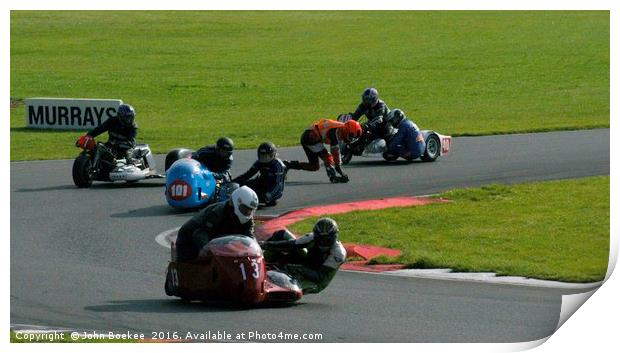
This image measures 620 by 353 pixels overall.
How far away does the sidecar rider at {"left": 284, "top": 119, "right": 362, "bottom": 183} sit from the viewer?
2375 centimetres

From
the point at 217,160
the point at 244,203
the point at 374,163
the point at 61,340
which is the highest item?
the point at 244,203

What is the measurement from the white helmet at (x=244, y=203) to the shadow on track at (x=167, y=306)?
1022 millimetres

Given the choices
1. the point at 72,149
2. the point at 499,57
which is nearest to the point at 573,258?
the point at 72,149

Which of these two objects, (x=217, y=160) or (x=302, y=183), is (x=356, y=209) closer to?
(x=217, y=160)

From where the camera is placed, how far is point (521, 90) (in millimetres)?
46125

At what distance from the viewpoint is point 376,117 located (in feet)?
88.6

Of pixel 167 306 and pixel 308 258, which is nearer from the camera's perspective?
pixel 167 306

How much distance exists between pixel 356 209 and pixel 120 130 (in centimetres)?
555

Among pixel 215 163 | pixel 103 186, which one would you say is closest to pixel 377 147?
pixel 103 186

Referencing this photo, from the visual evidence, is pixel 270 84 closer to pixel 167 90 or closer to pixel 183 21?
pixel 167 90

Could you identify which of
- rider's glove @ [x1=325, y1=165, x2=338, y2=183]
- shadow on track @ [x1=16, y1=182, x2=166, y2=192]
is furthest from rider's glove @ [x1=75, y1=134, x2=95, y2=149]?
rider's glove @ [x1=325, y1=165, x2=338, y2=183]

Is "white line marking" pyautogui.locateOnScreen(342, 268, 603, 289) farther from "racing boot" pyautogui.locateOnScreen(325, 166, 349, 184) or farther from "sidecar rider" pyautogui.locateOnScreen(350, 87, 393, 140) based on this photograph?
"sidecar rider" pyautogui.locateOnScreen(350, 87, 393, 140)

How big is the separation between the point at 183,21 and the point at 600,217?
4003cm

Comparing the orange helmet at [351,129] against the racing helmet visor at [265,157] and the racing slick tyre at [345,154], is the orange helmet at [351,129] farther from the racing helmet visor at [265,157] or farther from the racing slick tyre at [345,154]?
the racing helmet visor at [265,157]
